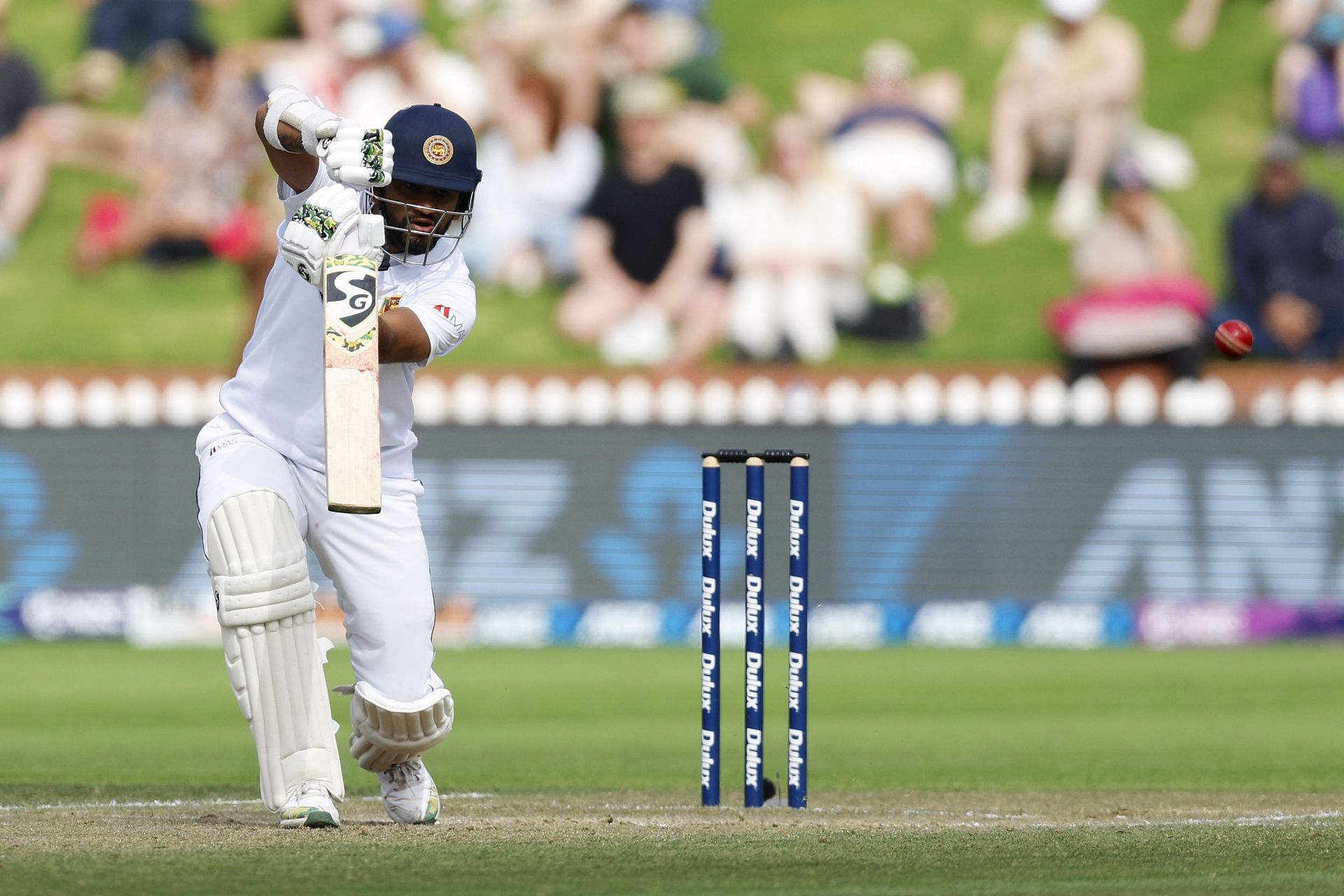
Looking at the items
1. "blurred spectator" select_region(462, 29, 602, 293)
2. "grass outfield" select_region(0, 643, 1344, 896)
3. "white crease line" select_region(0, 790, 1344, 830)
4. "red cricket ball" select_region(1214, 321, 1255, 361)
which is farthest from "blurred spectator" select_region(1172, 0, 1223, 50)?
"white crease line" select_region(0, 790, 1344, 830)

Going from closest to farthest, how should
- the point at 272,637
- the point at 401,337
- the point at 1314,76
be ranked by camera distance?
1. the point at 401,337
2. the point at 272,637
3. the point at 1314,76

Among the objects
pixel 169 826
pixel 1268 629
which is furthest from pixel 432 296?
pixel 1268 629

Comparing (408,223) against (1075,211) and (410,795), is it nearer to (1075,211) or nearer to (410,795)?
(410,795)

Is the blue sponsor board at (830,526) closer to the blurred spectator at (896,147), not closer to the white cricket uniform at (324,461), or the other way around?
the blurred spectator at (896,147)

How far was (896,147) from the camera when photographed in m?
17.1

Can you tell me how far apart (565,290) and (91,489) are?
13.4 ft

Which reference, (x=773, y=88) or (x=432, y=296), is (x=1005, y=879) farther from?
(x=773, y=88)

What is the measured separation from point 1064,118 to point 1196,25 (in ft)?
8.24

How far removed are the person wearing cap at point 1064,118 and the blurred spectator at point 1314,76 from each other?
1.28 m

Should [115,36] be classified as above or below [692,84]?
above

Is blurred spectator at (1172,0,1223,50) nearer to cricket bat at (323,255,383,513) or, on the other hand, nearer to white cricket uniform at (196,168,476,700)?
white cricket uniform at (196,168,476,700)

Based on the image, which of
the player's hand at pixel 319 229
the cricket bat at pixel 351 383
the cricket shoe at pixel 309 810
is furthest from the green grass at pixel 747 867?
the player's hand at pixel 319 229

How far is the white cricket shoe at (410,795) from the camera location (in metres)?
5.62

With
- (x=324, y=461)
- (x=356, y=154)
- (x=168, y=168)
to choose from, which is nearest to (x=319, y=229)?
(x=356, y=154)
